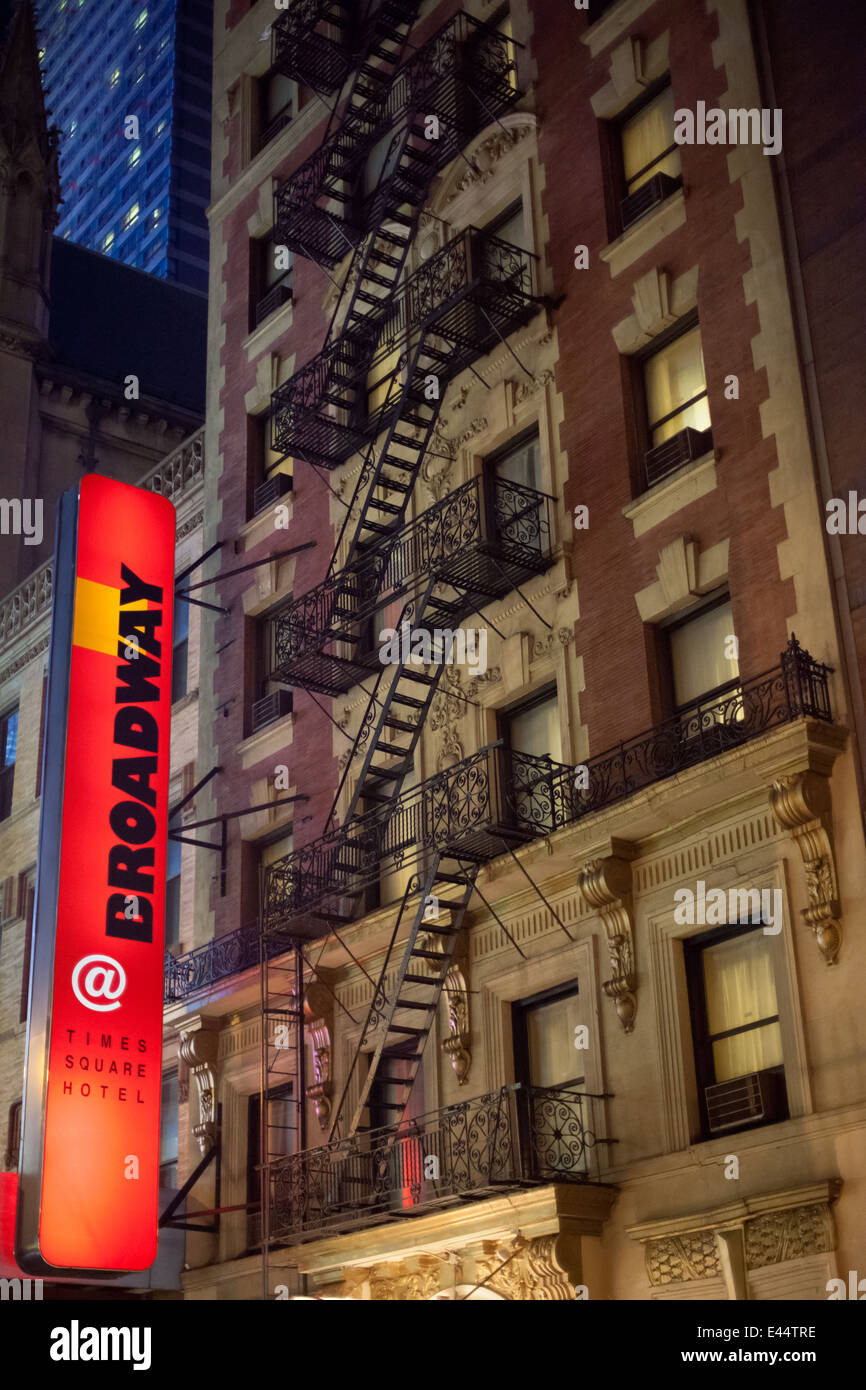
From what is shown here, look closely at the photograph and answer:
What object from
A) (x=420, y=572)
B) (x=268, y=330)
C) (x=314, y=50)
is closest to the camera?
(x=420, y=572)

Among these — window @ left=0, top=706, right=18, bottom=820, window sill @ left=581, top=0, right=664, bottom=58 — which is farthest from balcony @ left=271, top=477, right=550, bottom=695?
window @ left=0, top=706, right=18, bottom=820

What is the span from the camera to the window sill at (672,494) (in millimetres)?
22000

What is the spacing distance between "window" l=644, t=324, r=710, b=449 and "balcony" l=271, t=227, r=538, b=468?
273 cm

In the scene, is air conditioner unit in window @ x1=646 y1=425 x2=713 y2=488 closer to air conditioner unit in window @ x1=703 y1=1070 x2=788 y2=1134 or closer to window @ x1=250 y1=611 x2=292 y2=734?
air conditioner unit in window @ x1=703 y1=1070 x2=788 y2=1134

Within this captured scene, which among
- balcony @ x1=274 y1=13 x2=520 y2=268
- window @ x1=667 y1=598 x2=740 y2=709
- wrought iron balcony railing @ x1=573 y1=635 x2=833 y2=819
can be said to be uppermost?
balcony @ x1=274 y1=13 x2=520 y2=268

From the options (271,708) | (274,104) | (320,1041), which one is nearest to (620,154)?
(271,708)

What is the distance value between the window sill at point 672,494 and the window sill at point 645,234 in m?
3.92

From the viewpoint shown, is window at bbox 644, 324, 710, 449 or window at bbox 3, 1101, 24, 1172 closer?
window at bbox 644, 324, 710, 449

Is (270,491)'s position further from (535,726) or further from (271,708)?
(535,726)

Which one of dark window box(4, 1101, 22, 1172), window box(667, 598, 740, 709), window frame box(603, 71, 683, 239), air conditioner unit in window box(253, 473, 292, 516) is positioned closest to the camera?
window box(667, 598, 740, 709)

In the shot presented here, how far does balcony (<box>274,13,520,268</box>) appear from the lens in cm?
2850

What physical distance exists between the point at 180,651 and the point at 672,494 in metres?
14.7

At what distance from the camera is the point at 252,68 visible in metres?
36.2

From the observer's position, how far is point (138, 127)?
139125mm
